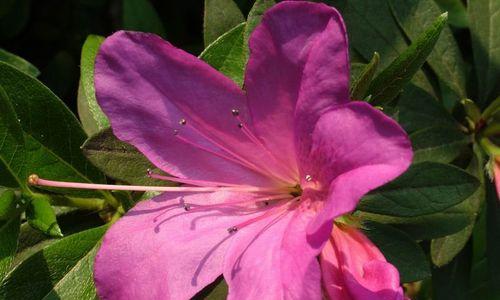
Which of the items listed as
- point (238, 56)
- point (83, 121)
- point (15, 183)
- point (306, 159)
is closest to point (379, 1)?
point (238, 56)

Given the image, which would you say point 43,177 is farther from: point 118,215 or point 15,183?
point 118,215

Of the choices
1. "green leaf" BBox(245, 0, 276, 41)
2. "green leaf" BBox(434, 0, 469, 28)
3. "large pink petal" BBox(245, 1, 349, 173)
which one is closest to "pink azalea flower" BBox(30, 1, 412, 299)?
"large pink petal" BBox(245, 1, 349, 173)

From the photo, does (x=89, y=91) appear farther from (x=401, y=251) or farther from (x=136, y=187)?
(x=401, y=251)

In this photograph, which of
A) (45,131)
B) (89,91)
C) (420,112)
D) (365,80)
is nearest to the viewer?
(365,80)

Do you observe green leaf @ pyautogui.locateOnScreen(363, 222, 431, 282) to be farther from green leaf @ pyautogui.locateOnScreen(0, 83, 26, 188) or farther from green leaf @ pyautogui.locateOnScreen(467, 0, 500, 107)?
green leaf @ pyautogui.locateOnScreen(0, 83, 26, 188)

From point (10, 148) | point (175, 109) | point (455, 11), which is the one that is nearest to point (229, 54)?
point (175, 109)

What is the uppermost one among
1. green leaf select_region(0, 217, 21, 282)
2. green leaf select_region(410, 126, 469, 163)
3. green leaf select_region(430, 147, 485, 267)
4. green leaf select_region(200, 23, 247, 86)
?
green leaf select_region(200, 23, 247, 86)

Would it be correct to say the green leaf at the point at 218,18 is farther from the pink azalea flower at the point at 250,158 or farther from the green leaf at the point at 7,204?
the green leaf at the point at 7,204
